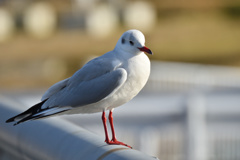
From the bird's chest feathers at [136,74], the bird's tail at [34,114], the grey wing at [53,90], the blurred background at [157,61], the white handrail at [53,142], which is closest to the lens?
the white handrail at [53,142]

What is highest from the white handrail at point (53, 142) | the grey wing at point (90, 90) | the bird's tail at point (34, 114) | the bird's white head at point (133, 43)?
the bird's white head at point (133, 43)

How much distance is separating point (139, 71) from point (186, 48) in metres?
25.9

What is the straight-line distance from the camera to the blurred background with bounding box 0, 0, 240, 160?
6.75 meters

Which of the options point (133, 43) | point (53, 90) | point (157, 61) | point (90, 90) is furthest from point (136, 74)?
point (157, 61)

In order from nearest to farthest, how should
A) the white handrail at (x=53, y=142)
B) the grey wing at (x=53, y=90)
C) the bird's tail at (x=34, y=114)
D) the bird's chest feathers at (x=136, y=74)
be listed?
the white handrail at (x=53, y=142), the bird's tail at (x=34, y=114), the bird's chest feathers at (x=136, y=74), the grey wing at (x=53, y=90)

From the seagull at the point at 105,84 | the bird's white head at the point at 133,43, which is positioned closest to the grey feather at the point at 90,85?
the seagull at the point at 105,84

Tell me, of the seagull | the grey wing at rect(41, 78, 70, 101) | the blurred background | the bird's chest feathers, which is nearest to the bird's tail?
the seagull

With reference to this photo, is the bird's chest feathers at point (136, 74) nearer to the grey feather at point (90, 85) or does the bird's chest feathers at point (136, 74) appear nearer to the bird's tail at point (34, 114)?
the grey feather at point (90, 85)

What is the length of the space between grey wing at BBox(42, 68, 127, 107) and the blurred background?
3.41 meters

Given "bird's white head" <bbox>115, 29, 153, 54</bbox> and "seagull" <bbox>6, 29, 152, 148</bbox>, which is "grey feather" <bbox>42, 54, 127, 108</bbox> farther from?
"bird's white head" <bbox>115, 29, 153, 54</bbox>

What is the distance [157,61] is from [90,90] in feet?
49.0

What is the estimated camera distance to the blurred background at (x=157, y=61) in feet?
22.1

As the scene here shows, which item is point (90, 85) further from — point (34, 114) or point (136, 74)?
point (34, 114)

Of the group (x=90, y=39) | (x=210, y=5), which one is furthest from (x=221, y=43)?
(x=210, y=5)
